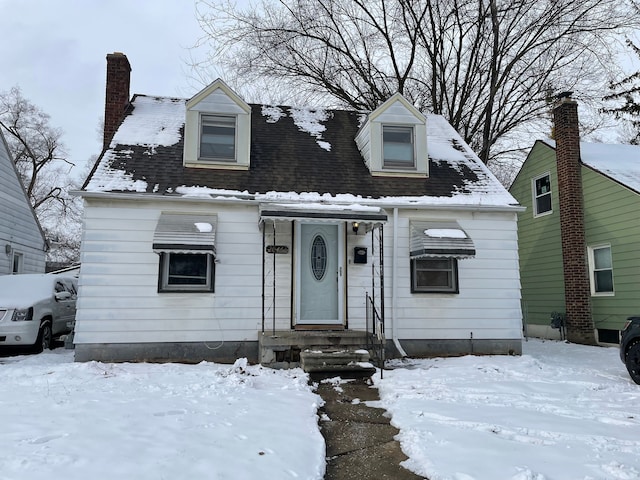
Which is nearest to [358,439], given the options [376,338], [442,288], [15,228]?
[376,338]

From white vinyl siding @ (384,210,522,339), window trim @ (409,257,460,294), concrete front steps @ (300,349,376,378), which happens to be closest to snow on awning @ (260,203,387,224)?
white vinyl siding @ (384,210,522,339)

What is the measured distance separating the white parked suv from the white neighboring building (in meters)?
4.52

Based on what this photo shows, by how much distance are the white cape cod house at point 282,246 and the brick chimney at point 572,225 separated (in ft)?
12.7

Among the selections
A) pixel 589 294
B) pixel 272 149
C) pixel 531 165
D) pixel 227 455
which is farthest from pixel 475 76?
pixel 227 455

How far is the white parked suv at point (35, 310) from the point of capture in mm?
9274

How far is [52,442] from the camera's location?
3770 mm

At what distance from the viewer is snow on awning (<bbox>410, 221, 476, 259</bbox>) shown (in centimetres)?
906

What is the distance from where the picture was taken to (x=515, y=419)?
5.11m

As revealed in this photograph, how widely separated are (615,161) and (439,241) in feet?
25.0

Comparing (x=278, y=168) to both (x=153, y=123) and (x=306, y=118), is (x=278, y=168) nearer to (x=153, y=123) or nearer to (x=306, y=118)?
(x=306, y=118)

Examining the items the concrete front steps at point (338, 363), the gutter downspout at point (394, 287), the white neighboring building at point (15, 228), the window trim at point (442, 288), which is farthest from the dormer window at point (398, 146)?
the white neighboring building at point (15, 228)

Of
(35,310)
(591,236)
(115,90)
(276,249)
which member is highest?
(115,90)

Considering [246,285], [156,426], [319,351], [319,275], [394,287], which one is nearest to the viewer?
[156,426]

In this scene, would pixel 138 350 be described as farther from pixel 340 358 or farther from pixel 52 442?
pixel 52 442
